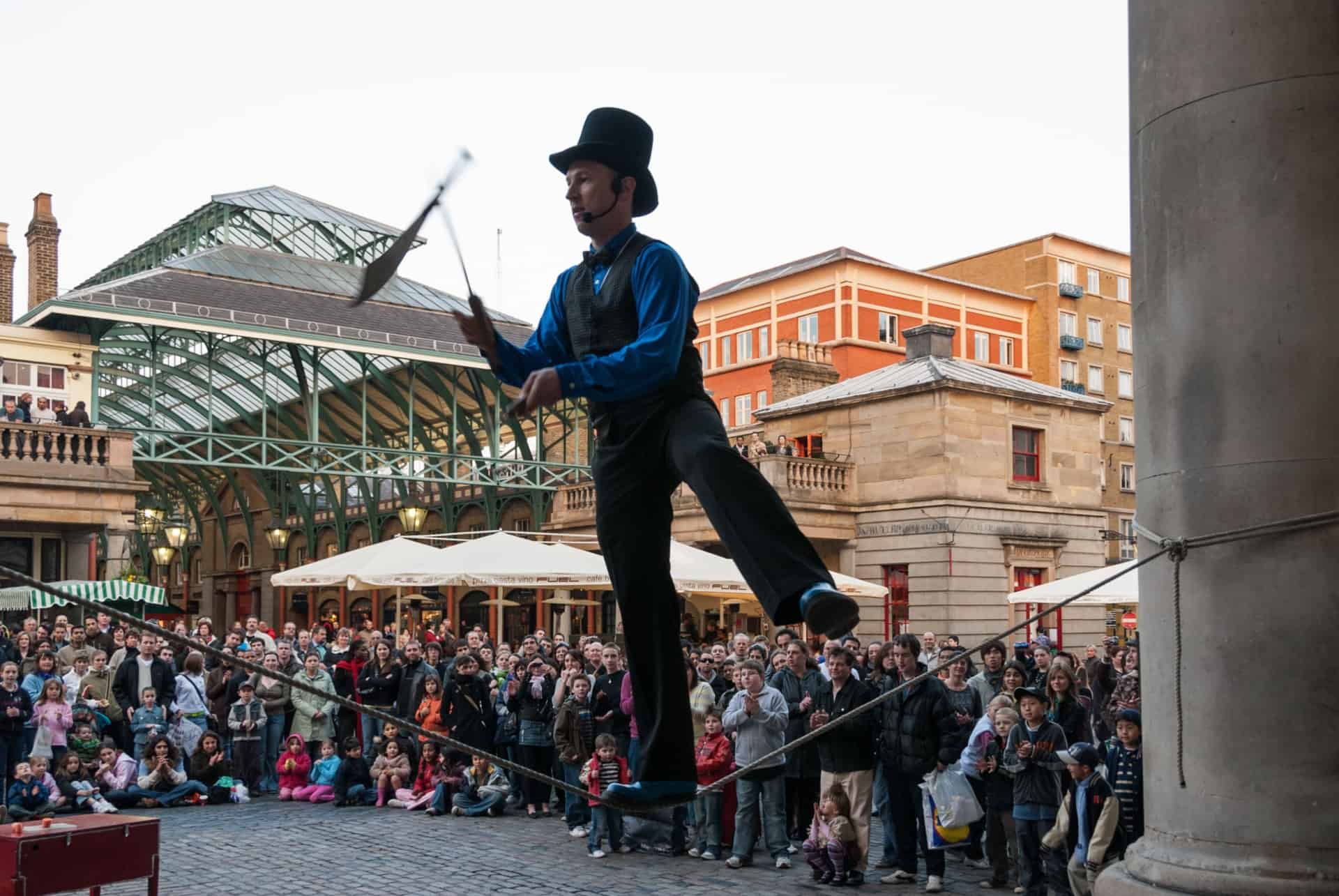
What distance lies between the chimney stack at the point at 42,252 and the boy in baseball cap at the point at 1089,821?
25.9 meters

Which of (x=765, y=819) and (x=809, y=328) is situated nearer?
(x=765, y=819)

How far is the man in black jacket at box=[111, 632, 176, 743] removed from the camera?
1449 centimetres

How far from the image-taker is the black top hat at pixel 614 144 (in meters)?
3.18

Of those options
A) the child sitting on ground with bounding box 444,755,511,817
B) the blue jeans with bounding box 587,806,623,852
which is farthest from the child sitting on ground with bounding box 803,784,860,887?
the child sitting on ground with bounding box 444,755,511,817

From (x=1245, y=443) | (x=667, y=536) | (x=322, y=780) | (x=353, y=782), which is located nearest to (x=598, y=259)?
(x=667, y=536)

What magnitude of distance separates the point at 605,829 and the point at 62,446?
16.3 m

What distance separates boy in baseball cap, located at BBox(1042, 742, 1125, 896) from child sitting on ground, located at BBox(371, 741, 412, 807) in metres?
7.94

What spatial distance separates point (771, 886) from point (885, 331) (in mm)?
40711

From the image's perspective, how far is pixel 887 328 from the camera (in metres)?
49.7

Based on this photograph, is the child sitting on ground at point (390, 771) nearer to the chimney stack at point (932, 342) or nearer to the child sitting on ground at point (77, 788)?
the child sitting on ground at point (77, 788)

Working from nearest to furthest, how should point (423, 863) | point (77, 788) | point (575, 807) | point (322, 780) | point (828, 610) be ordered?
point (828, 610)
point (423, 863)
point (575, 807)
point (77, 788)
point (322, 780)

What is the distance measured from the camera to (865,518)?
99.5 ft

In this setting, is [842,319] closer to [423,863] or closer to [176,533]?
[176,533]

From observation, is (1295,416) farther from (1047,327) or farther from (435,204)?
(1047,327)
